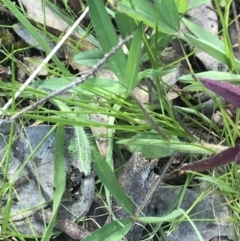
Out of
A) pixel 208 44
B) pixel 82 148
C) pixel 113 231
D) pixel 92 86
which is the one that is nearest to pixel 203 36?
pixel 208 44

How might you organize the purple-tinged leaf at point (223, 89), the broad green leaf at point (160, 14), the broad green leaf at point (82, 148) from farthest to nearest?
the broad green leaf at point (82, 148) < the broad green leaf at point (160, 14) < the purple-tinged leaf at point (223, 89)

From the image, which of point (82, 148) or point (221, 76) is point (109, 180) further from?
point (221, 76)

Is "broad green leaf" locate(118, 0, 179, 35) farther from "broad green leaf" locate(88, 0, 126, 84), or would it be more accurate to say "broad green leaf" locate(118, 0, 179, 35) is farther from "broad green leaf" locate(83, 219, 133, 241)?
"broad green leaf" locate(83, 219, 133, 241)

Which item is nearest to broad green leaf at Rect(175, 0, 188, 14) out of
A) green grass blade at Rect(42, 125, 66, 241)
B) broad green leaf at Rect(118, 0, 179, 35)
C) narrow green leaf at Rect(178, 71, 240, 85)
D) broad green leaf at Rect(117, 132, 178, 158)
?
broad green leaf at Rect(118, 0, 179, 35)

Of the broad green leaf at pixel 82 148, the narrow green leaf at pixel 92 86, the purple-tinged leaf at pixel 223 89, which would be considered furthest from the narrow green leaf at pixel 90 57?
the purple-tinged leaf at pixel 223 89

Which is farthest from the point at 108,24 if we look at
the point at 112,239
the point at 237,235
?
the point at 237,235

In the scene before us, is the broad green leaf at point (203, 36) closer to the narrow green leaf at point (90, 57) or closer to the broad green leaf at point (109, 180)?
the narrow green leaf at point (90, 57)

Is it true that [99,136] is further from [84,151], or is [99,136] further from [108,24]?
[108,24]

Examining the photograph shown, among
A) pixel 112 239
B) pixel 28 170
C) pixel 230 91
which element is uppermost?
pixel 230 91
